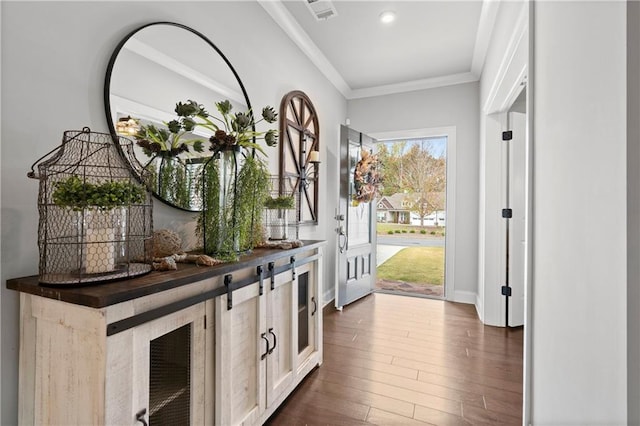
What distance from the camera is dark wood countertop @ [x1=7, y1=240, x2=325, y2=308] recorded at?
88 centimetres

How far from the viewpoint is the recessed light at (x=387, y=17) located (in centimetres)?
267

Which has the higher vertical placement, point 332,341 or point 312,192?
point 312,192

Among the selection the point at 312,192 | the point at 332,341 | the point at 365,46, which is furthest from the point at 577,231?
A: the point at 365,46

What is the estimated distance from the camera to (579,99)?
1021 millimetres

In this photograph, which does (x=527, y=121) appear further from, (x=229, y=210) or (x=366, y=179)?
(x=366, y=179)

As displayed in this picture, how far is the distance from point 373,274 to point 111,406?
3660mm

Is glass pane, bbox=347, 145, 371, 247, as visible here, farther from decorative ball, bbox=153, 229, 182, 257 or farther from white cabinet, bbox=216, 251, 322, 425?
decorative ball, bbox=153, 229, 182, 257

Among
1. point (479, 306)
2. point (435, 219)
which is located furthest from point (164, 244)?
point (435, 219)

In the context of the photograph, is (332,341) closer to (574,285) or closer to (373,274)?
(373,274)

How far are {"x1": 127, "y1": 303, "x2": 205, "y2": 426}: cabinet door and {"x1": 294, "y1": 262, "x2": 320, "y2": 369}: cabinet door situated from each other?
81 cm

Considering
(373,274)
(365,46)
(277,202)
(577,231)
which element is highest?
(365,46)

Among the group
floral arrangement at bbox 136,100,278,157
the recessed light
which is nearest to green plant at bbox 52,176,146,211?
floral arrangement at bbox 136,100,278,157

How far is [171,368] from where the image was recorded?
118cm

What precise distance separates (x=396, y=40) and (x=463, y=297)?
3075mm
